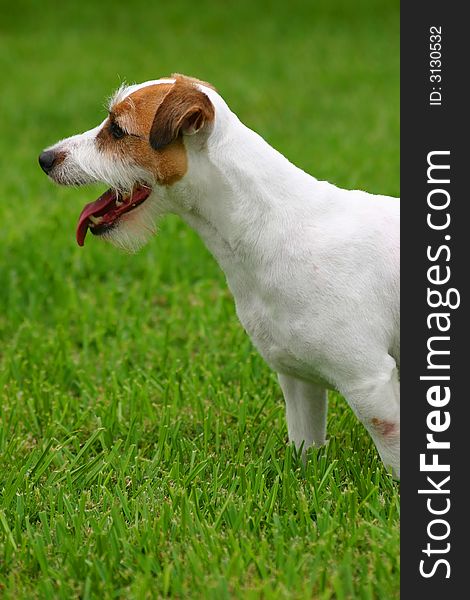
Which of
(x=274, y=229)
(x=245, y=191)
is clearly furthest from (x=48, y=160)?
(x=274, y=229)

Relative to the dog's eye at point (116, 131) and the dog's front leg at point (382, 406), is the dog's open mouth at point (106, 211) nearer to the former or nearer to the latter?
the dog's eye at point (116, 131)

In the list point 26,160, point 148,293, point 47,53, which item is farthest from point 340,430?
point 47,53

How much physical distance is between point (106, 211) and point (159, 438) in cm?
116

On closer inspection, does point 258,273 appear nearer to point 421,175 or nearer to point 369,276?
point 369,276

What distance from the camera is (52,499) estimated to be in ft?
13.6

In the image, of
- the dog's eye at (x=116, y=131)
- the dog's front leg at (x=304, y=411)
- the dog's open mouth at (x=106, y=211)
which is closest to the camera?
the dog's eye at (x=116, y=131)

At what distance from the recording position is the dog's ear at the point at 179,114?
377 cm

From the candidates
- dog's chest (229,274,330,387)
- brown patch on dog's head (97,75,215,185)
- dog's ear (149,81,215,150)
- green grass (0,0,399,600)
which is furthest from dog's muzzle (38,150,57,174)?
green grass (0,0,399,600)

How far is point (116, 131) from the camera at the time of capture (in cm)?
401

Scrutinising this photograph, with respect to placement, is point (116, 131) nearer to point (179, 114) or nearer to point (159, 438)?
point (179, 114)

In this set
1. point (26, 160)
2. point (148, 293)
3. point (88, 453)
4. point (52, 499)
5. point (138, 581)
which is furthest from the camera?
point (26, 160)

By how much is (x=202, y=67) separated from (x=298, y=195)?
37.1 feet

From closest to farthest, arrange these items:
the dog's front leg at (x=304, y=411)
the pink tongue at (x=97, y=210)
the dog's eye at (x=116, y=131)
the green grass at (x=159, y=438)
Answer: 1. the green grass at (x=159, y=438)
2. the dog's eye at (x=116, y=131)
3. the pink tongue at (x=97, y=210)
4. the dog's front leg at (x=304, y=411)

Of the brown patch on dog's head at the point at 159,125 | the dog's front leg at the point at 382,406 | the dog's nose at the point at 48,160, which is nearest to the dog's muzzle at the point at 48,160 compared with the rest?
the dog's nose at the point at 48,160
